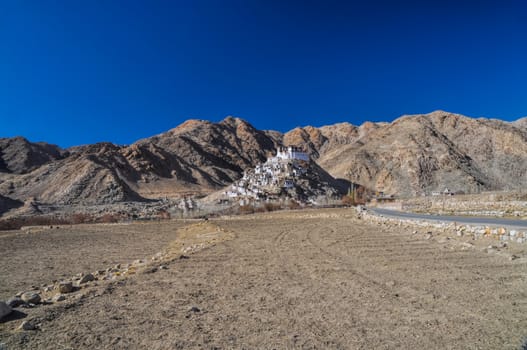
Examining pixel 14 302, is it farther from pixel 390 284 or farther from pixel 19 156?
pixel 19 156

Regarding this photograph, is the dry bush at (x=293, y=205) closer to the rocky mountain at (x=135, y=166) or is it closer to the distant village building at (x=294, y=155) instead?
the distant village building at (x=294, y=155)

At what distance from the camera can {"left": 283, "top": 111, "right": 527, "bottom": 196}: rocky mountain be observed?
276 feet

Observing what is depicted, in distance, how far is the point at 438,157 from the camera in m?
95.3

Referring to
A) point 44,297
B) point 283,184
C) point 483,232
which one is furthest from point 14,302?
point 283,184

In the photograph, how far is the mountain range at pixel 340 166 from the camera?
81188mm

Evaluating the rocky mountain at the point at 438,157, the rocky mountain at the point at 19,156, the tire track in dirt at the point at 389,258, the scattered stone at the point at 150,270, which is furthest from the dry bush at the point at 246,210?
the rocky mountain at the point at 19,156

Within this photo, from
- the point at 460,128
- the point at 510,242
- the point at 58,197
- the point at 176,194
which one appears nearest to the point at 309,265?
the point at 510,242

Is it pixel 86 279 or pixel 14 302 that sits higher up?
pixel 14 302

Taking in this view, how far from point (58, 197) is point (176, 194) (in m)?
29.2

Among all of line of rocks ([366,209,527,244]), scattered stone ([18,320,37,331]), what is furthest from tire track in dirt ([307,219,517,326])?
scattered stone ([18,320,37,331])

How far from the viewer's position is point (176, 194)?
94.9 meters

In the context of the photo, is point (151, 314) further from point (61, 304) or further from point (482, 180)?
Result: point (482, 180)

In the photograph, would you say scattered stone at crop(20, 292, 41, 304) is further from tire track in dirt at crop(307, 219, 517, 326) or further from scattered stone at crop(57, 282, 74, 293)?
tire track in dirt at crop(307, 219, 517, 326)

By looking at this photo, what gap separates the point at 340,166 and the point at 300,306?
359 ft
